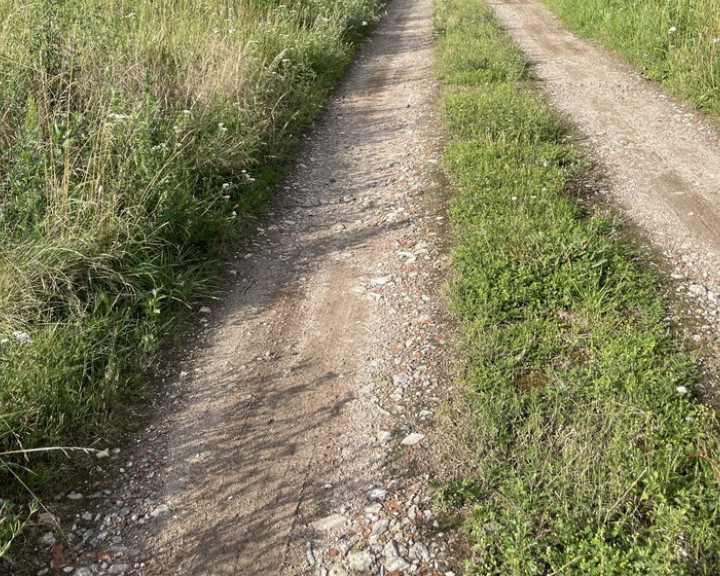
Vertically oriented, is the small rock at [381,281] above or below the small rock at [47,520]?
above

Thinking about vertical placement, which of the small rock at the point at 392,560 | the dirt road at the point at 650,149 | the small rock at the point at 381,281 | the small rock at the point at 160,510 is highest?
the dirt road at the point at 650,149

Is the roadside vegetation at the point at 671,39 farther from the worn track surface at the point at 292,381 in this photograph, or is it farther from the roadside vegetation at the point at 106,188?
the roadside vegetation at the point at 106,188

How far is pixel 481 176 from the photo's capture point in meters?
6.36

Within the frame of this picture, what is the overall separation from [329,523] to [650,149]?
6.23 meters

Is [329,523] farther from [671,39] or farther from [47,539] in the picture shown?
[671,39]

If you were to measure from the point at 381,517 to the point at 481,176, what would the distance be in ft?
13.6

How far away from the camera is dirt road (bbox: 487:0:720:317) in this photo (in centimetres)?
533

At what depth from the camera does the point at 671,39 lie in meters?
9.93

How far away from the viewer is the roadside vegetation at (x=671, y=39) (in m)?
8.55

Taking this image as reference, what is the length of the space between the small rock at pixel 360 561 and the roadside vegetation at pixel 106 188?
157cm

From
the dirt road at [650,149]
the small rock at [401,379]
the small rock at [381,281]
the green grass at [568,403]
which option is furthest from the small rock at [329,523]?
the dirt road at [650,149]

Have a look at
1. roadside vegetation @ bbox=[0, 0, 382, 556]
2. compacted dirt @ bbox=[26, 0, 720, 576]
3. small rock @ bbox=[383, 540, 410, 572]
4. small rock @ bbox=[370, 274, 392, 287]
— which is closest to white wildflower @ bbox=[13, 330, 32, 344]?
roadside vegetation @ bbox=[0, 0, 382, 556]

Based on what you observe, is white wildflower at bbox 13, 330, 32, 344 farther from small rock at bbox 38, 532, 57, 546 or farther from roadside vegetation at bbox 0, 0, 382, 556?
small rock at bbox 38, 532, 57, 546

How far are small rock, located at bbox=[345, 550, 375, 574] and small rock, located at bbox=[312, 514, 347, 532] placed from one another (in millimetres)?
180
